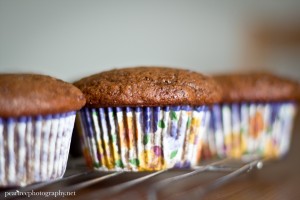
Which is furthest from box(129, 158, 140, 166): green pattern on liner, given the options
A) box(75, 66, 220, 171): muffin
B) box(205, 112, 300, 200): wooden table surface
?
box(205, 112, 300, 200): wooden table surface

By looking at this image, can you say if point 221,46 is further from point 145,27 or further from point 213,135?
point 213,135

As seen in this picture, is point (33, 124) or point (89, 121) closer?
point (33, 124)

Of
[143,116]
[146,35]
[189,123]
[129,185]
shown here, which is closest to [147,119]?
[143,116]

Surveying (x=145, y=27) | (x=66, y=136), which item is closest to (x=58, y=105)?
(x=66, y=136)

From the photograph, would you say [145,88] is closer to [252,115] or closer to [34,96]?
[34,96]

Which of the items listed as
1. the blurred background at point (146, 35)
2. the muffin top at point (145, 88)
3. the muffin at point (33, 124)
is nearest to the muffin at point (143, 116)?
the muffin top at point (145, 88)
